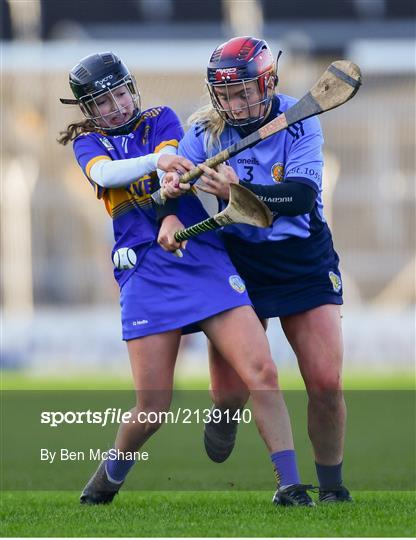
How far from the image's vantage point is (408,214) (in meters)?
21.5

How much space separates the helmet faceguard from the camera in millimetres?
5375

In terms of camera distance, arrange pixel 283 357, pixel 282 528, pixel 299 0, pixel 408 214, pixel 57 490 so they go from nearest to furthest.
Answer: pixel 282 528
pixel 57 490
pixel 283 357
pixel 408 214
pixel 299 0

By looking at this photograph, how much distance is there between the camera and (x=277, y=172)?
5602 mm

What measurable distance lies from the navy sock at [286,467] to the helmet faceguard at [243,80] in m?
1.42

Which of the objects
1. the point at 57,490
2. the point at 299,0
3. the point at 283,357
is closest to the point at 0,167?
the point at 283,357

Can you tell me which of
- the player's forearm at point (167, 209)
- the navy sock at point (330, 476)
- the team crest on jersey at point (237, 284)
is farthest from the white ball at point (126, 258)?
the navy sock at point (330, 476)

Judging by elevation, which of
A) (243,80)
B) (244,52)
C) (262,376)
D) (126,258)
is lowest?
(262,376)

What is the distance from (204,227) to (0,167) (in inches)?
667

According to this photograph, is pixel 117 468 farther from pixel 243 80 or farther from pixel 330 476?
pixel 243 80

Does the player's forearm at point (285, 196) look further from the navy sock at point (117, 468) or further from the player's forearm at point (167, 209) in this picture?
the navy sock at point (117, 468)

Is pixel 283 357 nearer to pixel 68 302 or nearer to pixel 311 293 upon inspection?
pixel 68 302

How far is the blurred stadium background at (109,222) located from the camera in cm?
2033

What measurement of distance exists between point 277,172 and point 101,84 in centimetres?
87

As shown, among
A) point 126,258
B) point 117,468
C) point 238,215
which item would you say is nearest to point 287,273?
point 238,215
